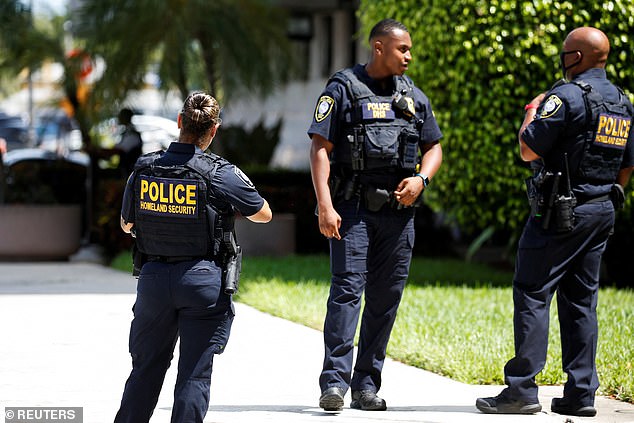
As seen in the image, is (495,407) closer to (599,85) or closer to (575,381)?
(575,381)

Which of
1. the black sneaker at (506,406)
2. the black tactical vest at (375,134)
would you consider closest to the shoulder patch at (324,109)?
the black tactical vest at (375,134)

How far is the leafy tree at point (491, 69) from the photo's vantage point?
10.2 m

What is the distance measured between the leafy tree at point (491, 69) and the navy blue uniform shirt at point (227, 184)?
6.07 metres

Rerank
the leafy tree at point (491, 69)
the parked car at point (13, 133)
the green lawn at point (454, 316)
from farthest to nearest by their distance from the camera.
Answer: the parked car at point (13, 133) → the leafy tree at point (491, 69) → the green lawn at point (454, 316)

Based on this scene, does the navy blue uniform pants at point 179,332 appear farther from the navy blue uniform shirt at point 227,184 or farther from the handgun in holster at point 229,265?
the navy blue uniform shirt at point 227,184

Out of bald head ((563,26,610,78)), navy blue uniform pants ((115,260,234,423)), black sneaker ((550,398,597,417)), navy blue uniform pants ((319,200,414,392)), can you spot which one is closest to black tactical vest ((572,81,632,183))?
bald head ((563,26,610,78))

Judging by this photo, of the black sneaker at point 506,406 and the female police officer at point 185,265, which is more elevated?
the female police officer at point 185,265

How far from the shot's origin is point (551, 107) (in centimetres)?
541

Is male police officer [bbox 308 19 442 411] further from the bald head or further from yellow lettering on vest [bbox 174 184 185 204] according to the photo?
yellow lettering on vest [bbox 174 184 185 204]

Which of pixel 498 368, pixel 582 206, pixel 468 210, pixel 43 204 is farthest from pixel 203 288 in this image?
pixel 43 204

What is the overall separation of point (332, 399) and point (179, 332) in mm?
1106

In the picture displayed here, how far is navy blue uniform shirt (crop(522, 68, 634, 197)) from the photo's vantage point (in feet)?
17.7

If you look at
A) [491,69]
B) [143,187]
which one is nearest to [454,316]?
[491,69]

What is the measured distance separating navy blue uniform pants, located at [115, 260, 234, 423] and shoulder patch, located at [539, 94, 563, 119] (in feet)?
5.98
